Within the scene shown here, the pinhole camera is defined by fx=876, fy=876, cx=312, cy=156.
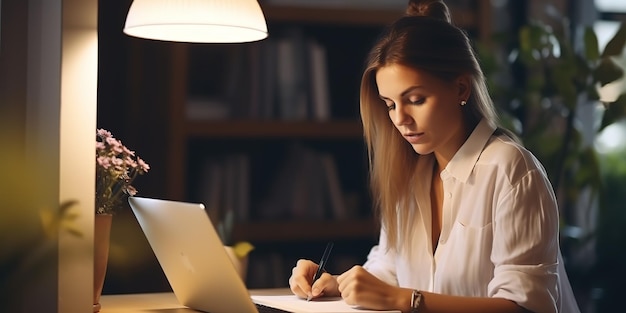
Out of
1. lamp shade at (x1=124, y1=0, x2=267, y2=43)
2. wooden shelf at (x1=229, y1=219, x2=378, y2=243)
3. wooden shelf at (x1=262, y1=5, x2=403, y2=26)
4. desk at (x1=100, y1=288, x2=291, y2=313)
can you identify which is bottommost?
wooden shelf at (x1=229, y1=219, x2=378, y2=243)

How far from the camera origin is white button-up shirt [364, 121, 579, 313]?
4.59 ft

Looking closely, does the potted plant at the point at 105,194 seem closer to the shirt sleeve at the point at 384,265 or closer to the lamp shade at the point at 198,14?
the lamp shade at the point at 198,14

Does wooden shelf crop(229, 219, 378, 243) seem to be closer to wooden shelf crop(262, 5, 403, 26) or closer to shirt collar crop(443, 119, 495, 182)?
wooden shelf crop(262, 5, 403, 26)

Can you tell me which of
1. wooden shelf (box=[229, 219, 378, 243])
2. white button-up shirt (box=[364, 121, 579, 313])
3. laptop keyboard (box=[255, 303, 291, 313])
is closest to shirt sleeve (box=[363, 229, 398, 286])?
white button-up shirt (box=[364, 121, 579, 313])

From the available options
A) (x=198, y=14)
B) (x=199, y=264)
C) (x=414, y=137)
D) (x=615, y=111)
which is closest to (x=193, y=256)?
(x=199, y=264)

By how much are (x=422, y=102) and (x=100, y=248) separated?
0.60m

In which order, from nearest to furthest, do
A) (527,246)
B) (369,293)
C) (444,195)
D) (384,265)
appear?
(369,293) < (527,246) < (444,195) < (384,265)

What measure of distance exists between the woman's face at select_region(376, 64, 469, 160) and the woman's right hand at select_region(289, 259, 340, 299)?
299 mm

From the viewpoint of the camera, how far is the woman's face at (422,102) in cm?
154

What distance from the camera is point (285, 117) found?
117 inches

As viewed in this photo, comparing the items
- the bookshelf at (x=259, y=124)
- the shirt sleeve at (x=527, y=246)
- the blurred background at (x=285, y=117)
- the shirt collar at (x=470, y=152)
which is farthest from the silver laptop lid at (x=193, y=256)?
the bookshelf at (x=259, y=124)

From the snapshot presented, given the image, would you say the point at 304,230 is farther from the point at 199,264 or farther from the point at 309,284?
the point at 199,264

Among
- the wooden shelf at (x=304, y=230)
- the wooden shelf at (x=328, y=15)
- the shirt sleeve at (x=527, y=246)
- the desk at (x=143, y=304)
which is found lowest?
the wooden shelf at (x=304, y=230)

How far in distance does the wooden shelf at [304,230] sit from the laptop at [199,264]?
54.1 inches
